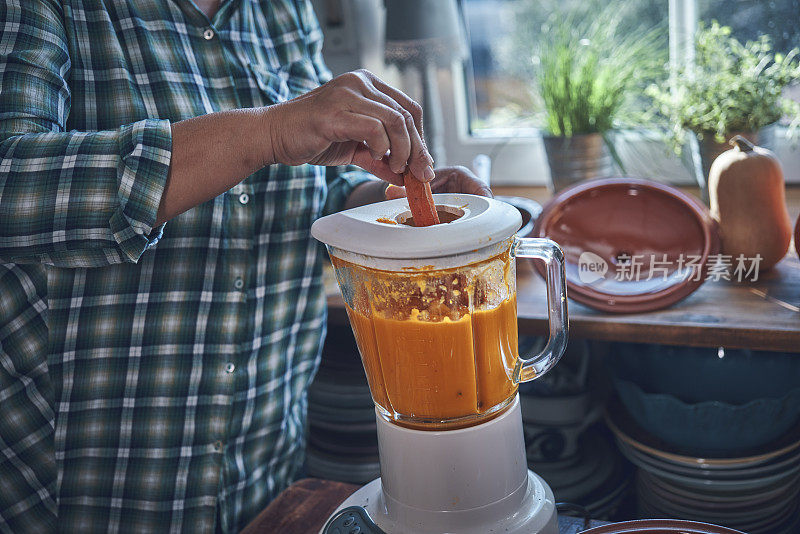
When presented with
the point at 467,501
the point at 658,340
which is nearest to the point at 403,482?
the point at 467,501

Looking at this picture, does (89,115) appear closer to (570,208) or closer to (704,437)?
(570,208)

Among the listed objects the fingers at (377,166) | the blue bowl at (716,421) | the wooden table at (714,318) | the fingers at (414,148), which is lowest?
the blue bowl at (716,421)

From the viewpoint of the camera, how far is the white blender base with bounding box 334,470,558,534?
2.45ft

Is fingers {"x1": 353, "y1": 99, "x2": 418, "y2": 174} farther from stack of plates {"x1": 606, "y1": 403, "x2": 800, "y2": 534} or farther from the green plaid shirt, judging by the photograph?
stack of plates {"x1": 606, "y1": 403, "x2": 800, "y2": 534}

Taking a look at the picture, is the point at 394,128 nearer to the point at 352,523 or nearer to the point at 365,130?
the point at 365,130

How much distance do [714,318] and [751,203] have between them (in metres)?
0.22

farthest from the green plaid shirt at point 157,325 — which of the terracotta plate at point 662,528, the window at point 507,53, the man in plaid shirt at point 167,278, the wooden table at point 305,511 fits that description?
the window at point 507,53

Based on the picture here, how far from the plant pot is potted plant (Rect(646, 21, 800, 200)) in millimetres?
165

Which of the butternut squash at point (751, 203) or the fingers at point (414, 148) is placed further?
the butternut squash at point (751, 203)

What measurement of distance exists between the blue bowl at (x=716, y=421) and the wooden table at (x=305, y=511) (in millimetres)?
348

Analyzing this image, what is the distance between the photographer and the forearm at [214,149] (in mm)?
773

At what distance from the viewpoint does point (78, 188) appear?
77 centimetres

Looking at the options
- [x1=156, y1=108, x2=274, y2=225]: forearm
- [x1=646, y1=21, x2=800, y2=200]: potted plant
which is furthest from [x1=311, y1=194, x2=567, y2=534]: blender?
[x1=646, y1=21, x2=800, y2=200]: potted plant

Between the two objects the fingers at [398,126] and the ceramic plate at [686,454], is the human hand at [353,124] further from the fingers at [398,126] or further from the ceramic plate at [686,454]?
the ceramic plate at [686,454]
